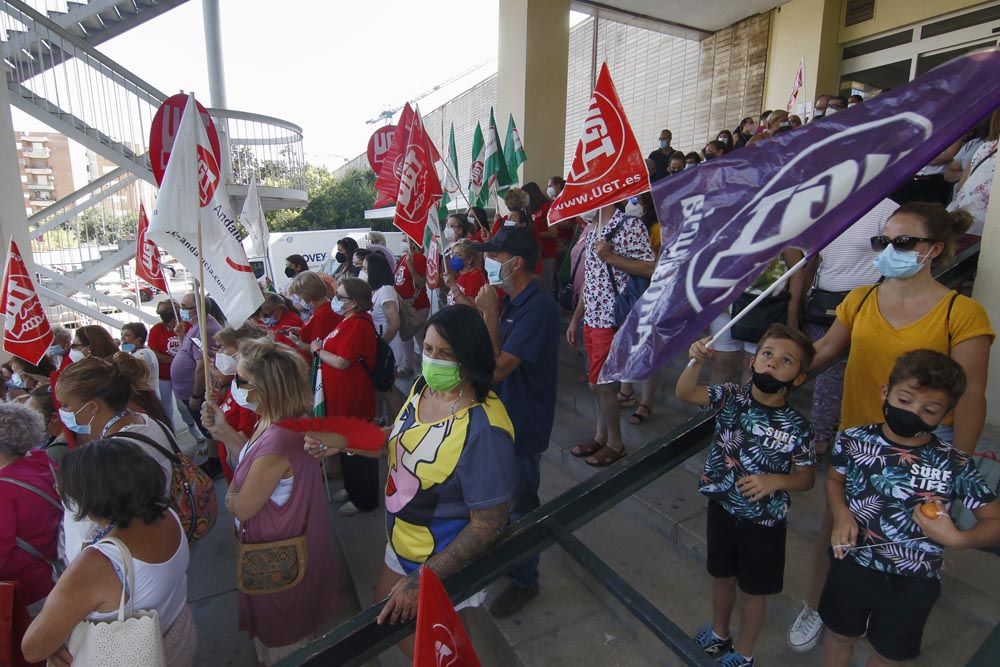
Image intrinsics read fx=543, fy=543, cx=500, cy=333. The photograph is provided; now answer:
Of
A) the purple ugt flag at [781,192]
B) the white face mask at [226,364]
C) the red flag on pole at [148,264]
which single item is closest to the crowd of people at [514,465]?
the purple ugt flag at [781,192]

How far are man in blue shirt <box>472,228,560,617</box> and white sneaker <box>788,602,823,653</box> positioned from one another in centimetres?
126

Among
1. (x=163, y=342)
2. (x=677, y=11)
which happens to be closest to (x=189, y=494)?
(x=163, y=342)

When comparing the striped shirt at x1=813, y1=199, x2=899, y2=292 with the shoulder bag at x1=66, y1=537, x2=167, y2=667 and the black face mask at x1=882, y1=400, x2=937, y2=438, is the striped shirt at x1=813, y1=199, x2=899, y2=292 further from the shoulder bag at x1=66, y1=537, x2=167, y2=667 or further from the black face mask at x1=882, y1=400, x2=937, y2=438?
the shoulder bag at x1=66, y1=537, x2=167, y2=667

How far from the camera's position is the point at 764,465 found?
6.92ft

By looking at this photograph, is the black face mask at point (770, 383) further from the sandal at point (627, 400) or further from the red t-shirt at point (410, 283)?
the red t-shirt at point (410, 283)

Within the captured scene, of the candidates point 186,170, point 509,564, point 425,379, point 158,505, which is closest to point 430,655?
point 509,564

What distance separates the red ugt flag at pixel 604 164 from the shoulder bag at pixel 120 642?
2759 mm

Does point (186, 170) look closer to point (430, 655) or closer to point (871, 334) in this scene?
point (430, 655)

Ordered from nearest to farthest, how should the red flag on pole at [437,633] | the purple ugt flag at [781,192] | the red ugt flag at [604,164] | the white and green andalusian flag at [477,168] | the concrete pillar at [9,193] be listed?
the red flag on pole at [437,633] → the purple ugt flag at [781,192] → the red ugt flag at [604,164] → the concrete pillar at [9,193] → the white and green andalusian flag at [477,168]

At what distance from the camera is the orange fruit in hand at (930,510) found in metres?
1.64

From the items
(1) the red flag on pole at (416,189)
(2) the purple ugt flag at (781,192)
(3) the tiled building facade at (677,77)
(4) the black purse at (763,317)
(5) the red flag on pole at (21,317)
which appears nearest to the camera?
(2) the purple ugt flag at (781,192)

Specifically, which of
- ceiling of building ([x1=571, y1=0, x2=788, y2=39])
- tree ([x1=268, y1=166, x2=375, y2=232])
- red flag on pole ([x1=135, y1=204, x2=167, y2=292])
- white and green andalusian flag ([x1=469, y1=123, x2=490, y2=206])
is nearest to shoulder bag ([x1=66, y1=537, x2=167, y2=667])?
red flag on pole ([x1=135, y1=204, x2=167, y2=292])

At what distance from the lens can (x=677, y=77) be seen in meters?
12.6

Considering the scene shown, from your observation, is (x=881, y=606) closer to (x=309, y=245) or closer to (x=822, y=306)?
→ (x=822, y=306)
